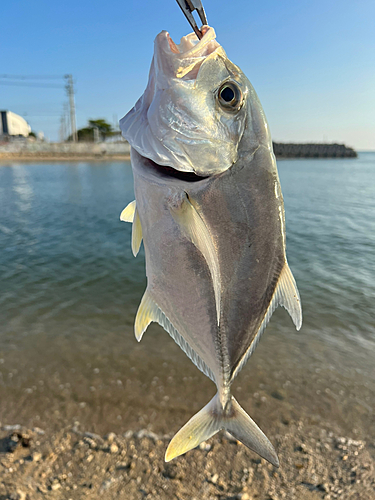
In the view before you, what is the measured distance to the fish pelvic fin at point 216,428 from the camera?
1754mm

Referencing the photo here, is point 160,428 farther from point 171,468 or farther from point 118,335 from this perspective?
point 118,335

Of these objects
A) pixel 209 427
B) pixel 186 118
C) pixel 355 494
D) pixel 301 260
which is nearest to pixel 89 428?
pixel 209 427

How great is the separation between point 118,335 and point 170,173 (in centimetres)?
479

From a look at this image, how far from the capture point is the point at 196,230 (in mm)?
1475

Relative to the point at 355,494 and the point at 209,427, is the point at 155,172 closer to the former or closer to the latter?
the point at 209,427

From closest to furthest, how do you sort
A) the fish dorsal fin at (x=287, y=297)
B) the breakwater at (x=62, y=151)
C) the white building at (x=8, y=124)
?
1. the fish dorsal fin at (x=287, y=297)
2. the breakwater at (x=62, y=151)
3. the white building at (x=8, y=124)

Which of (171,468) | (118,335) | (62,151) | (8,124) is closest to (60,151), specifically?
(62,151)

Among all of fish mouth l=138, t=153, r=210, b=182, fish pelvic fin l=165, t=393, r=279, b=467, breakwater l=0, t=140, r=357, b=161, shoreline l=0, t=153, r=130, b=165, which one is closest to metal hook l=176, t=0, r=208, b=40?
fish mouth l=138, t=153, r=210, b=182

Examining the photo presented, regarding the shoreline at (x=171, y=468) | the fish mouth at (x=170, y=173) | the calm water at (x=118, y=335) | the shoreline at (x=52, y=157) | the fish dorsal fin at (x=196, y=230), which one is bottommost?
the calm water at (x=118, y=335)

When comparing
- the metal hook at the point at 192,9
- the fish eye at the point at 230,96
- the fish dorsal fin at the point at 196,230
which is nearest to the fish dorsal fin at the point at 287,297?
the fish dorsal fin at the point at 196,230

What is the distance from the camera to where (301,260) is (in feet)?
32.6

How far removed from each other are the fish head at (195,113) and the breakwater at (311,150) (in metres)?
94.8

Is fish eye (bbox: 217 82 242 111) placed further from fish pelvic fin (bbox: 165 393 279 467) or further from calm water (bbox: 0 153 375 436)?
calm water (bbox: 0 153 375 436)

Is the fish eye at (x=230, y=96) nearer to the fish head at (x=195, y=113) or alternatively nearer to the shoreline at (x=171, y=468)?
the fish head at (x=195, y=113)
